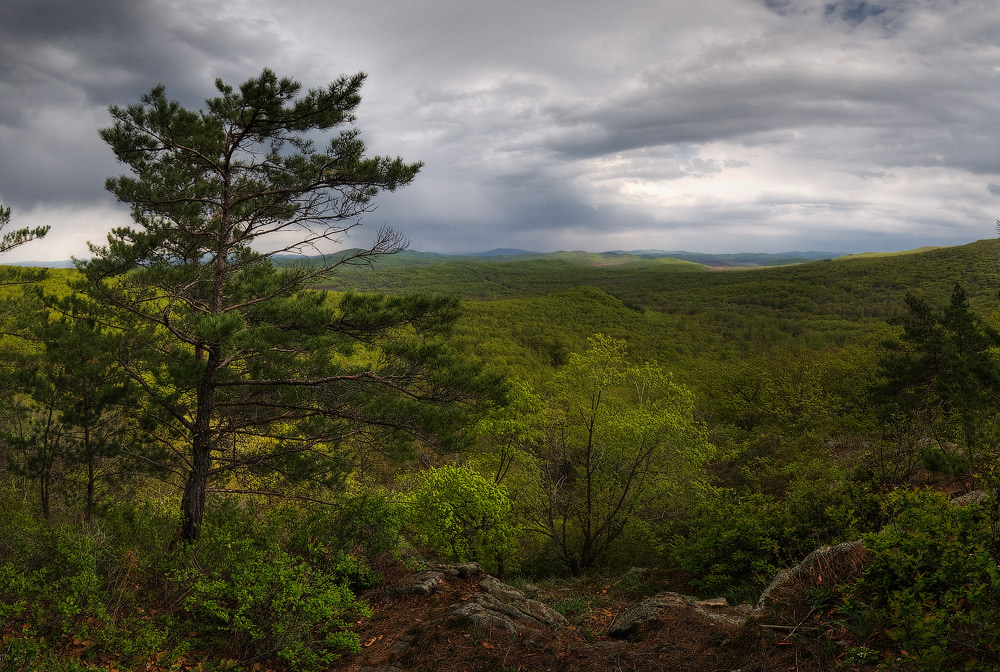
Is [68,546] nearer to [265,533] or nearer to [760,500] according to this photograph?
[265,533]

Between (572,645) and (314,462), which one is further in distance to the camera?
(314,462)

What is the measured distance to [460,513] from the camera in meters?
12.2

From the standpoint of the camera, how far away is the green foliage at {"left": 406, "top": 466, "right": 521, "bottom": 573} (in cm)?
1180

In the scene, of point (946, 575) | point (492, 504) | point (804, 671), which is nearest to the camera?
point (946, 575)

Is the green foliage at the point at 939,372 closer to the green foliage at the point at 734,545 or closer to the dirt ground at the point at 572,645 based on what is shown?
the green foliage at the point at 734,545

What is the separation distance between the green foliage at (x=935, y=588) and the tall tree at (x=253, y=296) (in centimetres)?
758

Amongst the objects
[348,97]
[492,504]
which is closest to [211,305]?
[348,97]

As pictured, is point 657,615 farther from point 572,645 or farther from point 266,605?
point 266,605

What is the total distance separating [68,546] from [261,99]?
772cm

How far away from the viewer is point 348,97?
10.3 meters

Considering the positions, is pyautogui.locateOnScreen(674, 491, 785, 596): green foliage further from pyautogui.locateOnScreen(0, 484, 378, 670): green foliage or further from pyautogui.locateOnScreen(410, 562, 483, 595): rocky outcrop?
pyautogui.locateOnScreen(0, 484, 378, 670): green foliage

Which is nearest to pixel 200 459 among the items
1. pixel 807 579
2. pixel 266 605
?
pixel 266 605

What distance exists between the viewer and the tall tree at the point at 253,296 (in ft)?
31.2

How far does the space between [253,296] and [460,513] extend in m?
6.90
